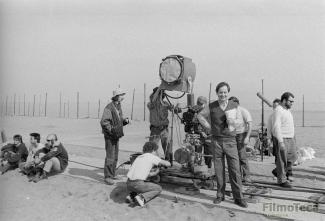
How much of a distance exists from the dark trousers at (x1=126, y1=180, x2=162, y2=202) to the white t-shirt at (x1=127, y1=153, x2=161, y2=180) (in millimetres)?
77

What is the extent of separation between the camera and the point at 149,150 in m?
6.23

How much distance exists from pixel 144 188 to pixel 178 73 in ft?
7.14

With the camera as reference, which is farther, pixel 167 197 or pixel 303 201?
pixel 167 197

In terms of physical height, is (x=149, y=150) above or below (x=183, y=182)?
above

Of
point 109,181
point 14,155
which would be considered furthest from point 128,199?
point 14,155

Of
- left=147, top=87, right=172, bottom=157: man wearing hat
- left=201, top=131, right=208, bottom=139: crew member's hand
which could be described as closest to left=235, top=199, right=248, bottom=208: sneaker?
left=201, top=131, right=208, bottom=139: crew member's hand

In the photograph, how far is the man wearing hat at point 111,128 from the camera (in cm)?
718

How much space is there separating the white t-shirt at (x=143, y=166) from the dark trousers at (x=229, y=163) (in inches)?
37.2

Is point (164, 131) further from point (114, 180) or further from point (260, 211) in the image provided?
point (260, 211)

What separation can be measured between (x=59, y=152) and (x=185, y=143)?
300 centimetres

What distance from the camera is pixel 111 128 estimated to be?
7.17 meters

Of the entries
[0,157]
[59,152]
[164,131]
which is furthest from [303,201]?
[0,157]

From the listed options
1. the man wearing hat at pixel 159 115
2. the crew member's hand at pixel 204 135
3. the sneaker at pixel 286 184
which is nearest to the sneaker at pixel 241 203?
the sneaker at pixel 286 184

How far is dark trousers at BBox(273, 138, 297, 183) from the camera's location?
21.4 ft
